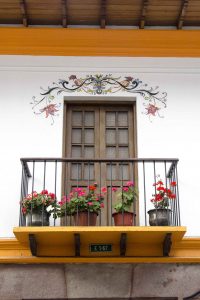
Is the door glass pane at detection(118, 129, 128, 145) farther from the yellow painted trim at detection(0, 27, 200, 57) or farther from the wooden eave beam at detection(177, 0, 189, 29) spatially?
the wooden eave beam at detection(177, 0, 189, 29)

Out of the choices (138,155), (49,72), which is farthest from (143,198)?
(49,72)

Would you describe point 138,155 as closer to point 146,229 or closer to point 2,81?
point 146,229

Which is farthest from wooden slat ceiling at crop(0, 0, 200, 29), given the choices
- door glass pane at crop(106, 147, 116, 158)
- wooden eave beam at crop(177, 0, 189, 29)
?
door glass pane at crop(106, 147, 116, 158)

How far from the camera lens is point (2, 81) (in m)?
9.61

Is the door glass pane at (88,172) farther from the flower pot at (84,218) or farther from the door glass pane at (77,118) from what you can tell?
the flower pot at (84,218)

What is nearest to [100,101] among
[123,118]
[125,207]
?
[123,118]

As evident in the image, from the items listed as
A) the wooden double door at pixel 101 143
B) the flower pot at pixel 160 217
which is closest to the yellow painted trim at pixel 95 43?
the wooden double door at pixel 101 143

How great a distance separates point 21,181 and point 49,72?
186 cm

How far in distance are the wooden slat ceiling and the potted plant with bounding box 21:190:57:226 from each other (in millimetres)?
2936

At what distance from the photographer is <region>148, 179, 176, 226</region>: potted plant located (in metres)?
8.30

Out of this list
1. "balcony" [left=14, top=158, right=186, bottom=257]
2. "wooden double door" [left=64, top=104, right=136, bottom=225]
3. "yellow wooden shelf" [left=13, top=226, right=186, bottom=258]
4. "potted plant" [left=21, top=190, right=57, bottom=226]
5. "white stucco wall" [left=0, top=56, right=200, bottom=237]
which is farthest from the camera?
"wooden double door" [left=64, top=104, right=136, bottom=225]

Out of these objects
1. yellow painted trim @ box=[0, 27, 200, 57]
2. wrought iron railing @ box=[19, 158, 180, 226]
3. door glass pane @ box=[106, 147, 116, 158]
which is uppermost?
yellow painted trim @ box=[0, 27, 200, 57]

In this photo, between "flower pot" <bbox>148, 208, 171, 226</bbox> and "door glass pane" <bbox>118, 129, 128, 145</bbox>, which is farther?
"door glass pane" <bbox>118, 129, 128, 145</bbox>

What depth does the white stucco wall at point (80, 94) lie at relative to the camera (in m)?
8.90
